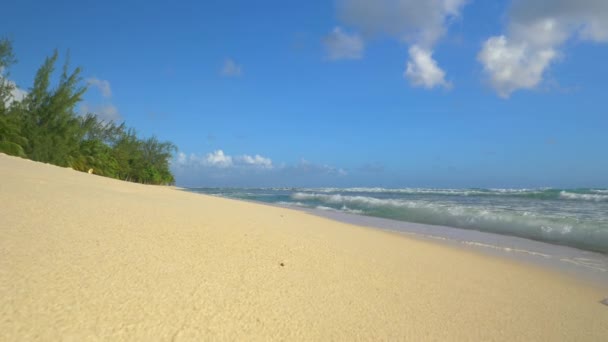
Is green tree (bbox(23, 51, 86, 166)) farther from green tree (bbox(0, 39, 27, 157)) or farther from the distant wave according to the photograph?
the distant wave

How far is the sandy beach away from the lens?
1454 mm

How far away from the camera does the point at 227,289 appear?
1.97 meters

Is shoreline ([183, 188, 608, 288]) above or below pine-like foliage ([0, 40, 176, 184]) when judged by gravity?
below

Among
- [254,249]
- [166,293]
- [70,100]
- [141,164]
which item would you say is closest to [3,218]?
[166,293]

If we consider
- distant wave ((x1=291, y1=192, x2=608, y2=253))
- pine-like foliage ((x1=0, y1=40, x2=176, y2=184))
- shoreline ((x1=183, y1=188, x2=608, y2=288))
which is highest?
pine-like foliage ((x1=0, y1=40, x2=176, y2=184))

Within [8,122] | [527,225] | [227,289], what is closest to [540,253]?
[527,225]

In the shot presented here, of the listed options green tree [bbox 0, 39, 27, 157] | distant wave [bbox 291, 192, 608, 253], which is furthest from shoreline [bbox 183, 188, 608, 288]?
green tree [bbox 0, 39, 27, 157]

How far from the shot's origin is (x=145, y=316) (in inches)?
58.1

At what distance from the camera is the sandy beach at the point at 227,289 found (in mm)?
1454

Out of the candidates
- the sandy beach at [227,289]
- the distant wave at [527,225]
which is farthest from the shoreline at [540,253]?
the sandy beach at [227,289]

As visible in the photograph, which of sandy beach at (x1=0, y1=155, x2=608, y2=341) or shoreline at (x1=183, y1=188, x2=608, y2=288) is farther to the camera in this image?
shoreline at (x1=183, y1=188, x2=608, y2=288)

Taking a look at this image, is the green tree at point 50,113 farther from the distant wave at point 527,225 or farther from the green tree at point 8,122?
the distant wave at point 527,225

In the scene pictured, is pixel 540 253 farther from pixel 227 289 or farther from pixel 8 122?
pixel 8 122

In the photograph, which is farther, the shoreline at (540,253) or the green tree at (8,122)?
the green tree at (8,122)
